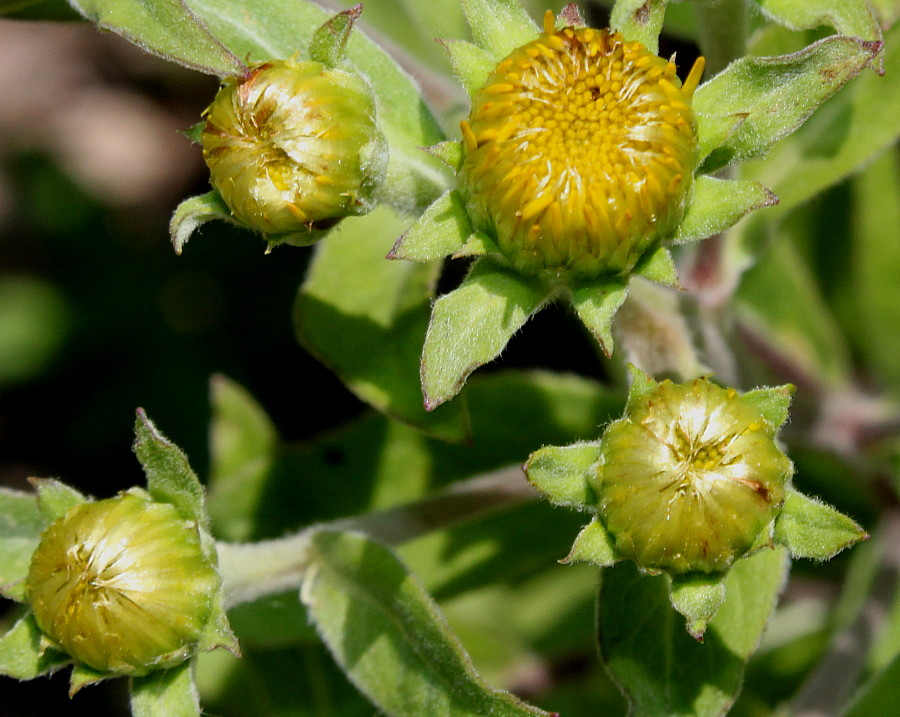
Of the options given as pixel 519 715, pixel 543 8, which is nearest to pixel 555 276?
pixel 519 715

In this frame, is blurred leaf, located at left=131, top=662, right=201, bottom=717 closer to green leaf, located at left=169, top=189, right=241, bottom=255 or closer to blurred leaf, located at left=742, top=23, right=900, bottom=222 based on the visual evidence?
green leaf, located at left=169, top=189, right=241, bottom=255

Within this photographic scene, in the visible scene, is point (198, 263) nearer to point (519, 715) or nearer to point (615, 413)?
point (615, 413)

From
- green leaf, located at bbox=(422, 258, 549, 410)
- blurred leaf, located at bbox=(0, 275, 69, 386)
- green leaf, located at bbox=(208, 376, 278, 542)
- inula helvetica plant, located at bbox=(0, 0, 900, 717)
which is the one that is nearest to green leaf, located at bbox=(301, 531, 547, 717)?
inula helvetica plant, located at bbox=(0, 0, 900, 717)

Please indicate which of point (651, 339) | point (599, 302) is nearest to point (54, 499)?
point (599, 302)

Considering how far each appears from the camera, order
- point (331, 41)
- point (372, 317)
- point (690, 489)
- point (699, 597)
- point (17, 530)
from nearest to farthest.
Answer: point (690, 489) → point (699, 597) → point (331, 41) → point (17, 530) → point (372, 317)

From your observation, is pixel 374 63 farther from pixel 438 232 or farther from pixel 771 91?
pixel 771 91

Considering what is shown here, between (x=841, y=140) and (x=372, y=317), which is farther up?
(x=841, y=140)
